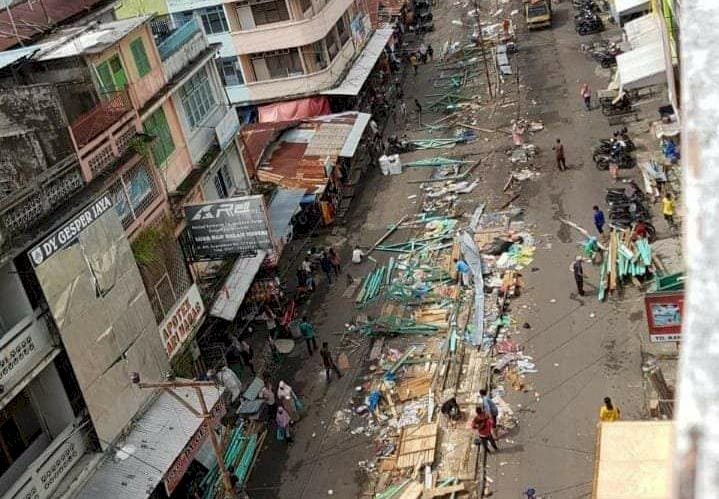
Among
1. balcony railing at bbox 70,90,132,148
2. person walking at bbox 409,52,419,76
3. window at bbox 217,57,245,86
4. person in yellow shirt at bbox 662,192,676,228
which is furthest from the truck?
balcony railing at bbox 70,90,132,148

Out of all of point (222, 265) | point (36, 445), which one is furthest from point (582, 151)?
point (36, 445)

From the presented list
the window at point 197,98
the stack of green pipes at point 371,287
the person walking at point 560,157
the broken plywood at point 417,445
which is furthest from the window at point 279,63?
the broken plywood at point 417,445

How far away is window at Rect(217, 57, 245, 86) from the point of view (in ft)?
116

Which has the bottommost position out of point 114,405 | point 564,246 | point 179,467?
point 564,246

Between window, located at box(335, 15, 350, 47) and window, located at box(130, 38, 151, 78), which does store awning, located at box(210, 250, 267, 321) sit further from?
window, located at box(335, 15, 350, 47)

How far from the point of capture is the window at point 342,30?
1521 inches

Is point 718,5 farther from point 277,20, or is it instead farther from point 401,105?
point 401,105

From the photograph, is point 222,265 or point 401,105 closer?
point 222,265

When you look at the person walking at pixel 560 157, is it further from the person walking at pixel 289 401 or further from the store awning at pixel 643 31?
the person walking at pixel 289 401

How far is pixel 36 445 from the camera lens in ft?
48.6

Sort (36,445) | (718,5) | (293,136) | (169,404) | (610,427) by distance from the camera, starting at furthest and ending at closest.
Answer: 1. (293,136)
2. (169,404)
3. (36,445)
4. (610,427)
5. (718,5)

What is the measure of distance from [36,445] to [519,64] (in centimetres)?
3384

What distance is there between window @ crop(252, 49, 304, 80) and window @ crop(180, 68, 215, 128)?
1108 centimetres

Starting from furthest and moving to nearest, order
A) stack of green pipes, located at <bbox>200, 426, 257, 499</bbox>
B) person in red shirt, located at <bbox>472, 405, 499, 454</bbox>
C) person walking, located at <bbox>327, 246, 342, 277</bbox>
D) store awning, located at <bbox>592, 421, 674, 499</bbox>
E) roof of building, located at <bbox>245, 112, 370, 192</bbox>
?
roof of building, located at <bbox>245, 112, 370, 192</bbox> → person walking, located at <bbox>327, 246, 342, 277</bbox> → stack of green pipes, located at <bbox>200, 426, 257, 499</bbox> → person in red shirt, located at <bbox>472, 405, 499, 454</bbox> → store awning, located at <bbox>592, 421, 674, 499</bbox>
